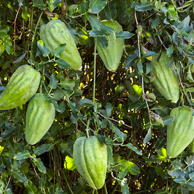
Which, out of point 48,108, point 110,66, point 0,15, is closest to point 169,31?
point 110,66

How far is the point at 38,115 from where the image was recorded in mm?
672

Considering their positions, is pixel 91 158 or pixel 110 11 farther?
pixel 110 11

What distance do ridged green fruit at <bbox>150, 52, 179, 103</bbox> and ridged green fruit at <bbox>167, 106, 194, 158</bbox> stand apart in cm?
4

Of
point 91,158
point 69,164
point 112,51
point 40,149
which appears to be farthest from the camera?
point 69,164

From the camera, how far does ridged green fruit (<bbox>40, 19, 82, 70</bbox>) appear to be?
0.68 m

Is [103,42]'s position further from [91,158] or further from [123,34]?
[91,158]

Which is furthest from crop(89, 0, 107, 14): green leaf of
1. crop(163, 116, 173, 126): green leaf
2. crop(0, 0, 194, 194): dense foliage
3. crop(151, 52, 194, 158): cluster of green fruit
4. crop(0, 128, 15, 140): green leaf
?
crop(0, 128, 15, 140): green leaf

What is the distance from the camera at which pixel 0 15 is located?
1.00 meters

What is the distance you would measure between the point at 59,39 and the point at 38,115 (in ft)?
0.61

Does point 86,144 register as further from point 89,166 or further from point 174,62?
point 174,62

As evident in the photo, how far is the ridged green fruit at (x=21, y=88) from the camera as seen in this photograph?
0.66 m

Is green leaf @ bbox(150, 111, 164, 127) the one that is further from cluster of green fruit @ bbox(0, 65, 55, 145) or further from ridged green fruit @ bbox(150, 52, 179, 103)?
cluster of green fruit @ bbox(0, 65, 55, 145)

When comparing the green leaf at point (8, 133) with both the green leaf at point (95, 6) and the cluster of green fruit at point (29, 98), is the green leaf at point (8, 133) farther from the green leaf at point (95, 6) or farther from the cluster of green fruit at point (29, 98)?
the green leaf at point (95, 6)

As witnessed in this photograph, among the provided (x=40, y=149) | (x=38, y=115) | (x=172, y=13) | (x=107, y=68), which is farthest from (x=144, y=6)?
(x=40, y=149)
